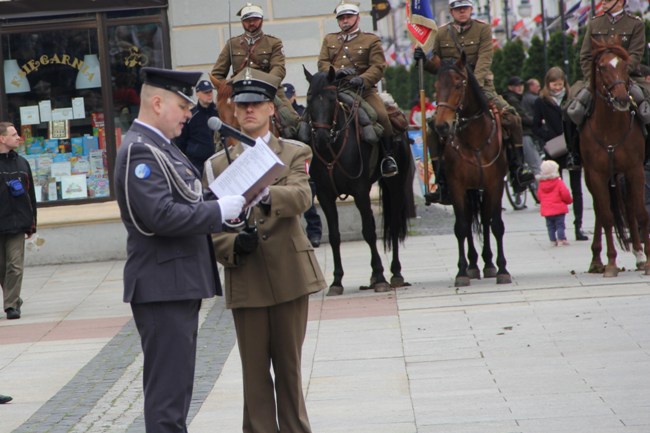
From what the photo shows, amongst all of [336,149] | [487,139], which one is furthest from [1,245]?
[487,139]

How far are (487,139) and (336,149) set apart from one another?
59.1 inches

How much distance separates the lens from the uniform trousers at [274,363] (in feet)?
21.6

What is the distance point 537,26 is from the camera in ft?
177

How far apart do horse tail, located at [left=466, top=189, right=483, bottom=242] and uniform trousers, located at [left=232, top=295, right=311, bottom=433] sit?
288 inches

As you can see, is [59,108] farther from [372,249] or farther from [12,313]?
[372,249]

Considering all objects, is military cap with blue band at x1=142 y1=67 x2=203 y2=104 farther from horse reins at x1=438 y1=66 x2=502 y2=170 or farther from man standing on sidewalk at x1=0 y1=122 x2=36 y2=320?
man standing on sidewalk at x1=0 y1=122 x2=36 y2=320

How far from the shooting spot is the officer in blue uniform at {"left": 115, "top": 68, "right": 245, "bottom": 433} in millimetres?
5832

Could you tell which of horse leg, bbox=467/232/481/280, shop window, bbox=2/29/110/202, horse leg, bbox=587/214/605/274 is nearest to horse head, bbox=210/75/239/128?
horse leg, bbox=467/232/481/280

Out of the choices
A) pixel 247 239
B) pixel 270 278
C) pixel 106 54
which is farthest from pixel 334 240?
pixel 247 239

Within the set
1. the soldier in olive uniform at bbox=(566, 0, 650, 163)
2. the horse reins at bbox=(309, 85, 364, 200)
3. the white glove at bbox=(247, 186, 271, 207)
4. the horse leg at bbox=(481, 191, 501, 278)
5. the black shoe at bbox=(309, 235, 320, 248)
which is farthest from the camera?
the black shoe at bbox=(309, 235, 320, 248)

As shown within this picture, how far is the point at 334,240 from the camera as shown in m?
13.6

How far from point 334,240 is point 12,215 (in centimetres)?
324

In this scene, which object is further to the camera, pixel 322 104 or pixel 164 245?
pixel 322 104

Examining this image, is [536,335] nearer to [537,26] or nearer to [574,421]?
[574,421]
